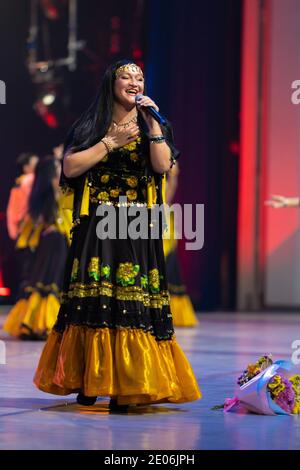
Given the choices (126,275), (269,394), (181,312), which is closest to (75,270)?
(126,275)

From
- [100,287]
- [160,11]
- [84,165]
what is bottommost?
[100,287]

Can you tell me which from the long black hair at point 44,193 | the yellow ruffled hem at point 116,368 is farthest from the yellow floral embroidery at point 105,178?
the long black hair at point 44,193

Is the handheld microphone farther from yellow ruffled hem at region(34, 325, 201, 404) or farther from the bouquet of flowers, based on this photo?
the bouquet of flowers

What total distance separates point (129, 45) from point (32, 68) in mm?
1207

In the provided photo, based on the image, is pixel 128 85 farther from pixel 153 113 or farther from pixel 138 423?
pixel 138 423

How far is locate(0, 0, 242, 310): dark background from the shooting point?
11.9m

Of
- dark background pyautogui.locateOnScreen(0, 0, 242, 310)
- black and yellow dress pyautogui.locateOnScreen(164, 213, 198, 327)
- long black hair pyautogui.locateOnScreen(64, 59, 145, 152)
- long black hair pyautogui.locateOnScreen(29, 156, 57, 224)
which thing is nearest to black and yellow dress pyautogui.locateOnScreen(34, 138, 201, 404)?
long black hair pyautogui.locateOnScreen(64, 59, 145, 152)

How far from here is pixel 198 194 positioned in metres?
12.5

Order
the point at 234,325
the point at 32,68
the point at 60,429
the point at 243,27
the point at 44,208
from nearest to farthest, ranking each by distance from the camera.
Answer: the point at 60,429, the point at 44,208, the point at 234,325, the point at 32,68, the point at 243,27

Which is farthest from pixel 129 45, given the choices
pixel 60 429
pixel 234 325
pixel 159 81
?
pixel 60 429

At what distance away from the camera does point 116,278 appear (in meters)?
4.45

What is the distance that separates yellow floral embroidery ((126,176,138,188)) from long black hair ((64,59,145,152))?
0.22 m

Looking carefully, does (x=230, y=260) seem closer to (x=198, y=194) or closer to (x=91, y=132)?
(x=198, y=194)

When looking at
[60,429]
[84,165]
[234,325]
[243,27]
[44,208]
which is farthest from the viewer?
[243,27]
